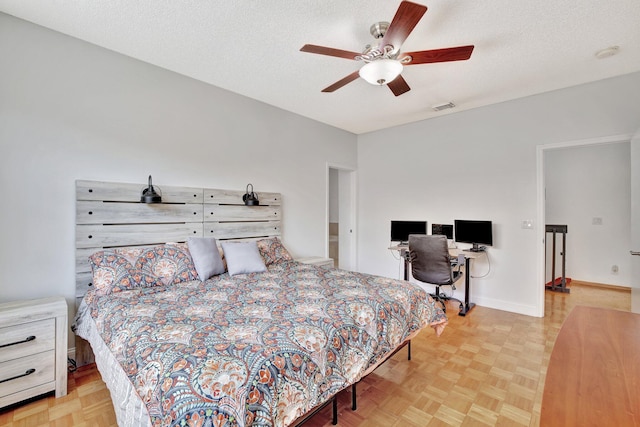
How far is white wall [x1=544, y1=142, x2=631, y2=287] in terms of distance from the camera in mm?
4641

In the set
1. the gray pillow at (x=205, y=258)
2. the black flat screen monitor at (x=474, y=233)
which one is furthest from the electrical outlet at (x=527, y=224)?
the gray pillow at (x=205, y=258)

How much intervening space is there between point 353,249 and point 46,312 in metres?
4.17

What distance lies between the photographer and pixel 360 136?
534 centimetres

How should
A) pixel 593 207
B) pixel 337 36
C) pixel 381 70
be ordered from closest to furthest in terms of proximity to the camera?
pixel 381 70 → pixel 337 36 → pixel 593 207

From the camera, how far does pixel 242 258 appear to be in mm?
2873

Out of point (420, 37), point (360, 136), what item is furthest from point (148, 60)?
point (360, 136)

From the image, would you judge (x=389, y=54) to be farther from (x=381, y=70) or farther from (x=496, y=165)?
(x=496, y=165)

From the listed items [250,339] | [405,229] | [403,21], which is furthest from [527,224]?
[250,339]

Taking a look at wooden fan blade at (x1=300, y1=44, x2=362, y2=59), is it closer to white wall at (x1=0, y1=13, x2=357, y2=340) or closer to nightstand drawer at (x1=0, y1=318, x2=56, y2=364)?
white wall at (x1=0, y1=13, x2=357, y2=340)

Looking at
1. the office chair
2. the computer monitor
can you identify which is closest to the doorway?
the computer monitor

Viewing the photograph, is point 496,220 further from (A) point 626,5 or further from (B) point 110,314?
(B) point 110,314

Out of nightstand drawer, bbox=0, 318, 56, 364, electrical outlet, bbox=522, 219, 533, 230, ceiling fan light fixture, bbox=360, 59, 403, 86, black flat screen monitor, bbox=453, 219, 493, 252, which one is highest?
ceiling fan light fixture, bbox=360, 59, 403, 86

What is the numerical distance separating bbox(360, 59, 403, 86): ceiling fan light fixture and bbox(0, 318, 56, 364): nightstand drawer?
282cm

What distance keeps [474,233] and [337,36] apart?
120 inches
